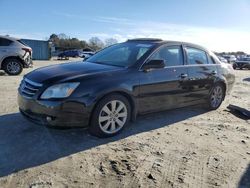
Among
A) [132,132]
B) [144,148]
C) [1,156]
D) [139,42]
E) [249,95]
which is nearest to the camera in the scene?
[1,156]

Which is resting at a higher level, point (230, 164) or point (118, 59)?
point (118, 59)

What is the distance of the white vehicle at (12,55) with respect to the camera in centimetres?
1248

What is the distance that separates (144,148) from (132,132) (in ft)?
2.39

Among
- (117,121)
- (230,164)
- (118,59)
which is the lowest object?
(230,164)

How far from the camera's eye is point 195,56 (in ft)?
21.9

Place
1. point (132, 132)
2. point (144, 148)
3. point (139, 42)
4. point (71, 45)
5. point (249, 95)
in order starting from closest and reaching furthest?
point (144, 148)
point (132, 132)
point (139, 42)
point (249, 95)
point (71, 45)

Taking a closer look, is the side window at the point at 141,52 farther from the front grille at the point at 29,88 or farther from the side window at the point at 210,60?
the side window at the point at 210,60

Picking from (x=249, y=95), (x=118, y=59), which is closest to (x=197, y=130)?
(x=118, y=59)

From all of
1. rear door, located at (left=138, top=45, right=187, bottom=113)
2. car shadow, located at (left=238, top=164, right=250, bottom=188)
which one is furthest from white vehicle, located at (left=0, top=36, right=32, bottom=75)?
car shadow, located at (left=238, top=164, right=250, bottom=188)

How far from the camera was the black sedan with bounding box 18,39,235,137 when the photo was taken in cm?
452

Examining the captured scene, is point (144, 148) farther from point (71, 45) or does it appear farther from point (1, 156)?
point (71, 45)

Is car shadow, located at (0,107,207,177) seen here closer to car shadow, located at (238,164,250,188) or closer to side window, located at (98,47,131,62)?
side window, located at (98,47,131,62)

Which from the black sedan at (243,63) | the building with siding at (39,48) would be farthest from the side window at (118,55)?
the building with siding at (39,48)

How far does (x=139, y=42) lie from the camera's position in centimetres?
616
